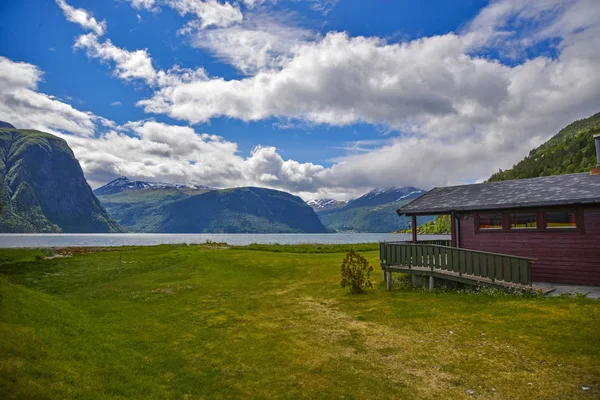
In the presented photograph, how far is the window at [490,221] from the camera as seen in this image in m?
24.5

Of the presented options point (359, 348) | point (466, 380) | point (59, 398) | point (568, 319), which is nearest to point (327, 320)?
point (359, 348)

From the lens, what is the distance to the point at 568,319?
14.2 meters

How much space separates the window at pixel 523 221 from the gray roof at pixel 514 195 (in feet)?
4.10

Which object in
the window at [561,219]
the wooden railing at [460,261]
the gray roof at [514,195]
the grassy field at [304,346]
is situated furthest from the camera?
the window at [561,219]

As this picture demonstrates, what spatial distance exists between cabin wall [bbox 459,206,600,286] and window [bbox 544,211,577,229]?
447mm

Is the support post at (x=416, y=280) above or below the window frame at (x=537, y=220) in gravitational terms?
below

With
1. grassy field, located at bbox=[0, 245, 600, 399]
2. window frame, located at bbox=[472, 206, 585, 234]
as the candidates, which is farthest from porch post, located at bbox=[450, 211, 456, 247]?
grassy field, located at bbox=[0, 245, 600, 399]

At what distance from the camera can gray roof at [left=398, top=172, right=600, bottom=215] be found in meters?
20.9

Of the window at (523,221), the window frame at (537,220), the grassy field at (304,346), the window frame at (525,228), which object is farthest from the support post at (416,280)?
the window at (523,221)

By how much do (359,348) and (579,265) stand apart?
1645 cm

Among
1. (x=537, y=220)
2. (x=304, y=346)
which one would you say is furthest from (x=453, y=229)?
(x=304, y=346)

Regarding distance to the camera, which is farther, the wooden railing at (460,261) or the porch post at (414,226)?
the porch post at (414,226)

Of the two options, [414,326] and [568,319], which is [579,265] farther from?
[414,326]

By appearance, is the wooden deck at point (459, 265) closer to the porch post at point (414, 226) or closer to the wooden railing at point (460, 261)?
the wooden railing at point (460, 261)
